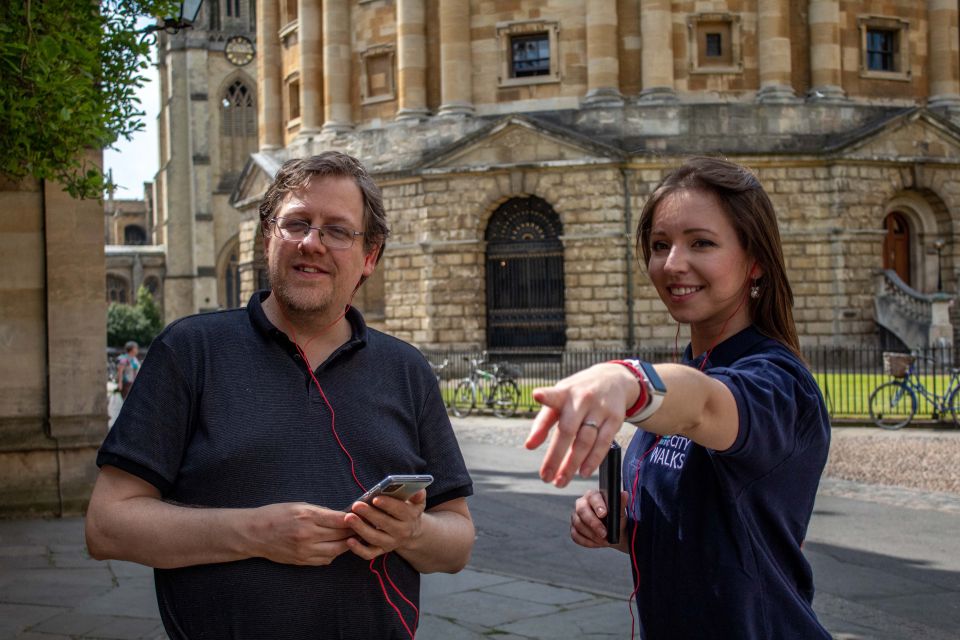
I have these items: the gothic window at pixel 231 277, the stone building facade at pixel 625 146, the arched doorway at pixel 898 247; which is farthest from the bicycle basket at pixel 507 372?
the gothic window at pixel 231 277

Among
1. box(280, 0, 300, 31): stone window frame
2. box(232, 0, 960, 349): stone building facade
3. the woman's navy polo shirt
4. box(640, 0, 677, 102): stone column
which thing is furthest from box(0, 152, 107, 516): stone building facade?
box(280, 0, 300, 31): stone window frame

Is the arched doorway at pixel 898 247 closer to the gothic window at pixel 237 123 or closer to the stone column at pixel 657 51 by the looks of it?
the stone column at pixel 657 51

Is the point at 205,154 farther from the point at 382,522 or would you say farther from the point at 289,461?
the point at 382,522

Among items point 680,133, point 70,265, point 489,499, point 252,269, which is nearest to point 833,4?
point 680,133

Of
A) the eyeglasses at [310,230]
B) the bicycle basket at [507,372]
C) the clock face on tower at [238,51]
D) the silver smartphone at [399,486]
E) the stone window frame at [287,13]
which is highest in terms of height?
the clock face on tower at [238,51]

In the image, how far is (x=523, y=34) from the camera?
30047mm

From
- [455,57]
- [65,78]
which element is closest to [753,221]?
[65,78]

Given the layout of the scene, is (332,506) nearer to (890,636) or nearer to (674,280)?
(674,280)

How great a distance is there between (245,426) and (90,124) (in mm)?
5526

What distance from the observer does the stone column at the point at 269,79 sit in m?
36.5

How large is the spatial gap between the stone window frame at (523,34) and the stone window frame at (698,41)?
143 inches

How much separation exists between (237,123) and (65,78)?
193 feet

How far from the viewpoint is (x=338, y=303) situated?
2.85 meters

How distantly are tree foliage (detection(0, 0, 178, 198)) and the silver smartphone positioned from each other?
497 cm
